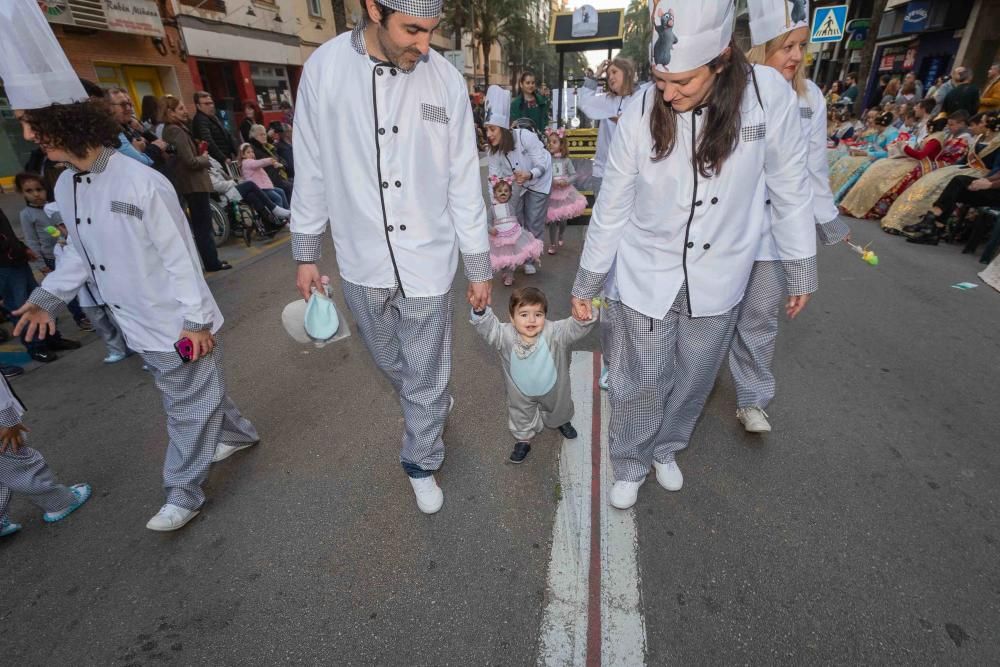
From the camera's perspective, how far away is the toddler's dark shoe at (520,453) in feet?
10.1

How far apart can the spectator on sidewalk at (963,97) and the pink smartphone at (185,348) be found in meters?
12.9

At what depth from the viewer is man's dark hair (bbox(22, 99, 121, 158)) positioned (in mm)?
2172

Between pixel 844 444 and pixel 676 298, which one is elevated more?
pixel 676 298

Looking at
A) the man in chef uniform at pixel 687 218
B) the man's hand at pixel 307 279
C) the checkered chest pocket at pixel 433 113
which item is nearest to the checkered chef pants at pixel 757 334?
the man in chef uniform at pixel 687 218

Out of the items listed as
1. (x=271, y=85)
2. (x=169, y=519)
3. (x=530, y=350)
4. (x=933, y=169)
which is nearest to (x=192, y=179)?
(x=169, y=519)

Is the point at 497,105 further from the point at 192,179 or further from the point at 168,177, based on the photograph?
the point at 168,177

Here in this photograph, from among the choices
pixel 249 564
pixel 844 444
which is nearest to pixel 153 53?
pixel 249 564

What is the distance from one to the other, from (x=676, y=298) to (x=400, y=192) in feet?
4.16

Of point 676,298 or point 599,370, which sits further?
point 599,370

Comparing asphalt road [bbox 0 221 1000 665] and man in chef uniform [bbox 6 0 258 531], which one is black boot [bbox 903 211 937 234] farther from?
man in chef uniform [bbox 6 0 258 531]

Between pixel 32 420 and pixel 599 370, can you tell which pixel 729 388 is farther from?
pixel 32 420

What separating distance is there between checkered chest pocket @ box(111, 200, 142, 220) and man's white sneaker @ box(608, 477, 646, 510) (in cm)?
260

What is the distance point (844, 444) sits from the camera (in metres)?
3.13

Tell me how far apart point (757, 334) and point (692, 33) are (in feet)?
6.03
